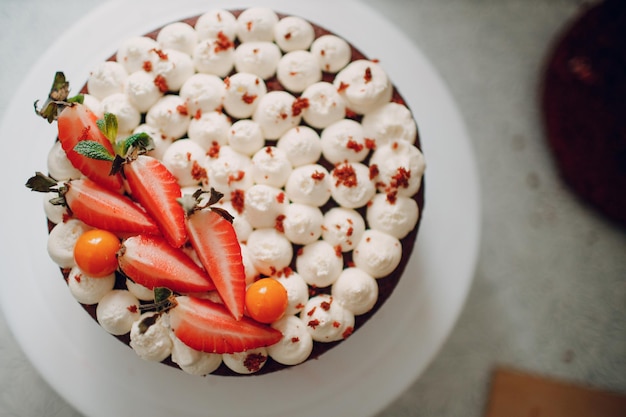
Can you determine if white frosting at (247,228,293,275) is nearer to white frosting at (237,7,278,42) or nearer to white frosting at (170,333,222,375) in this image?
white frosting at (170,333,222,375)

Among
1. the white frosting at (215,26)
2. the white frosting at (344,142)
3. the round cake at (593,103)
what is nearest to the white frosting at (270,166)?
the white frosting at (344,142)

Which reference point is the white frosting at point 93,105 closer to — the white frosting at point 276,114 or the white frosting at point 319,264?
the white frosting at point 276,114

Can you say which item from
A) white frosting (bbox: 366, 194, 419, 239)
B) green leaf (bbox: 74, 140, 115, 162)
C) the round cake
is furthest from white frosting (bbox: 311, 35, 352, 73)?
the round cake

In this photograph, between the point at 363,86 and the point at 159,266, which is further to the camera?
the point at 363,86

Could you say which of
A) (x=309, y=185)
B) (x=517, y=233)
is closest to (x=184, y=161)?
(x=309, y=185)

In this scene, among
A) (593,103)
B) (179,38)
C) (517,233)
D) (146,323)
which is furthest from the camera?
(517,233)

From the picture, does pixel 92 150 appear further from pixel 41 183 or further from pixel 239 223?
pixel 239 223
